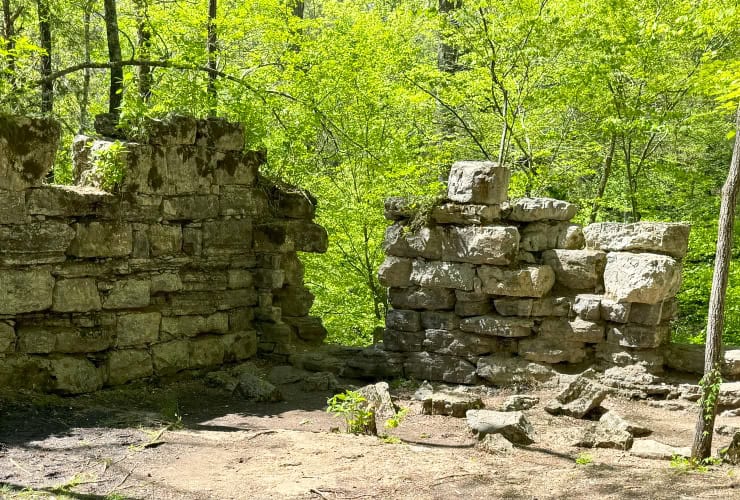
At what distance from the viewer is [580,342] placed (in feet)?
28.2

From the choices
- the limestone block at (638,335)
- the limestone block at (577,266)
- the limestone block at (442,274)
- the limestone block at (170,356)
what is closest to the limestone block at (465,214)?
the limestone block at (442,274)

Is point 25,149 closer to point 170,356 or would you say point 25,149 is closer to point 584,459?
point 170,356

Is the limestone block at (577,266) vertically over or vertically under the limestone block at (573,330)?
over

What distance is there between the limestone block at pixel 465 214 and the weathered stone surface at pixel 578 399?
2.17m

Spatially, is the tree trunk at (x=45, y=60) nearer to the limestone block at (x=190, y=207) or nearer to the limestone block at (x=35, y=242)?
the limestone block at (x=190, y=207)

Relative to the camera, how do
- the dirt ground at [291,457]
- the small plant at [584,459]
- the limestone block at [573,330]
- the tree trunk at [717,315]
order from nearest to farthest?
the dirt ground at [291,457]
the tree trunk at [717,315]
the small plant at [584,459]
the limestone block at [573,330]

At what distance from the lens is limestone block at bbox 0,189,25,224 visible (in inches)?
296

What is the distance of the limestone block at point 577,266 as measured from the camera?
8.57 meters

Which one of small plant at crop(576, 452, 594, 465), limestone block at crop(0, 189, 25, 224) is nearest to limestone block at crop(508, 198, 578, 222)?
small plant at crop(576, 452, 594, 465)

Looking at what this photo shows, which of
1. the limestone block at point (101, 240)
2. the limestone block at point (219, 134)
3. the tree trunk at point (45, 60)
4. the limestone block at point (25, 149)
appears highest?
the tree trunk at point (45, 60)

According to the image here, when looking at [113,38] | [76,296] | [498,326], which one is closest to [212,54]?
[113,38]

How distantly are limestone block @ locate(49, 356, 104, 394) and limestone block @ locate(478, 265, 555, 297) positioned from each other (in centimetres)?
451

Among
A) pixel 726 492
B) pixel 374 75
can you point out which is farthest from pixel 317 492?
pixel 374 75

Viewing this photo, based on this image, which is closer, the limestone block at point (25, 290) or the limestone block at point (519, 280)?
the limestone block at point (25, 290)
